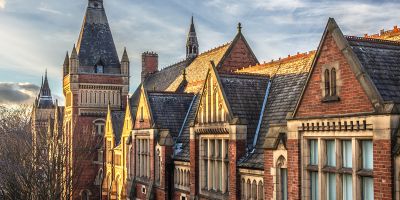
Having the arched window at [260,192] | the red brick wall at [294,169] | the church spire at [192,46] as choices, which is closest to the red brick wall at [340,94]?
the red brick wall at [294,169]

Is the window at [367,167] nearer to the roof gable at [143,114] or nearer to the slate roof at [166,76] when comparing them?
the roof gable at [143,114]

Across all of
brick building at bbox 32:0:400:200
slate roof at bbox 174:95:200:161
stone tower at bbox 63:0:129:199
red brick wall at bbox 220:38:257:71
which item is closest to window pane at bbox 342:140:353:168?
brick building at bbox 32:0:400:200

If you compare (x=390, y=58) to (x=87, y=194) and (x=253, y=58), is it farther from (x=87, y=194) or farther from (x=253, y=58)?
(x=87, y=194)

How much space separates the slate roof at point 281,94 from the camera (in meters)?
19.5

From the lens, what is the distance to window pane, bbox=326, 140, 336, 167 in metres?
14.5

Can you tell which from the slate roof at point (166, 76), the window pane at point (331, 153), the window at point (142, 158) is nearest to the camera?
the window pane at point (331, 153)

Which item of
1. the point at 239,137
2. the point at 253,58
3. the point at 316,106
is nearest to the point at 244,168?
the point at 239,137

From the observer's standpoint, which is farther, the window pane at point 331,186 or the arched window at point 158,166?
the arched window at point 158,166

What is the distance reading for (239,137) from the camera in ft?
65.6

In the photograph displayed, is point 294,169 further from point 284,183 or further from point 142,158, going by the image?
point 142,158

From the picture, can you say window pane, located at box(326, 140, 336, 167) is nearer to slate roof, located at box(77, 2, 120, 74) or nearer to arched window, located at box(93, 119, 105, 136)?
arched window, located at box(93, 119, 105, 136)

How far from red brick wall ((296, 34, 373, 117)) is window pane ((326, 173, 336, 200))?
5.91 feet

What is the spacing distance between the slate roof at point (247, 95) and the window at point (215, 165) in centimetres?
132

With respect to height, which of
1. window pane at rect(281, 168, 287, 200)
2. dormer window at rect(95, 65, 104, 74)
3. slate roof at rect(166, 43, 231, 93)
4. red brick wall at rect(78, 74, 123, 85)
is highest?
dormer window at rect(95, 65, 104, 74)
